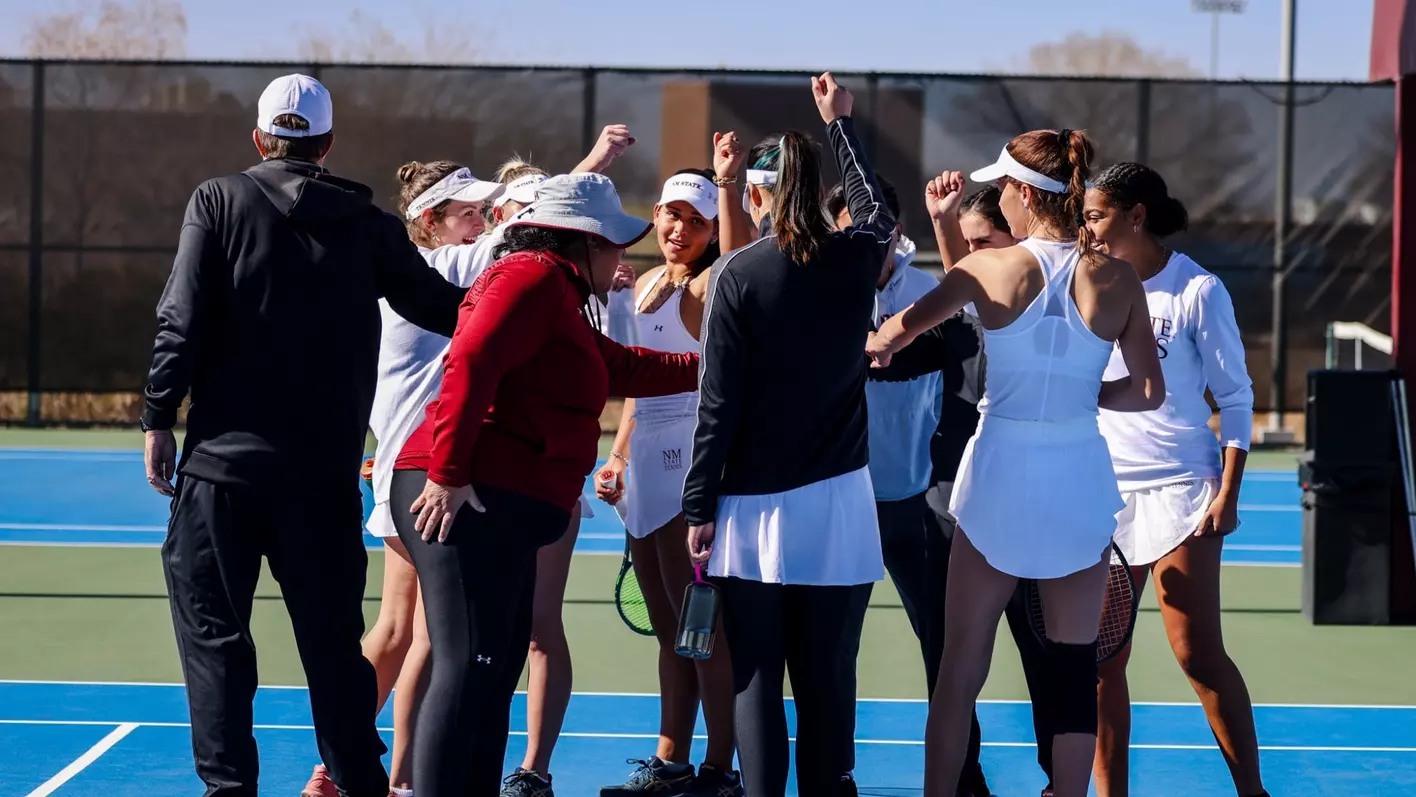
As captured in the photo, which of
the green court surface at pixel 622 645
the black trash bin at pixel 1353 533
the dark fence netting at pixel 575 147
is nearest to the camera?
the green court surface at pixel 622 645

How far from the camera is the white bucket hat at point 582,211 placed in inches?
157

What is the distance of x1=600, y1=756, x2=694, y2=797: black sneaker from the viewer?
195 inches

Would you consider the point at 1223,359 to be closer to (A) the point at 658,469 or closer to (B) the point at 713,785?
(A) the point at 658,469

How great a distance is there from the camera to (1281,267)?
15531mm

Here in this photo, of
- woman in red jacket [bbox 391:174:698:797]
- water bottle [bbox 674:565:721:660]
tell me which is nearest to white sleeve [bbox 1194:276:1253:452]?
water bottle [bbox 674:565:721:660]

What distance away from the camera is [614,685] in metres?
6.55

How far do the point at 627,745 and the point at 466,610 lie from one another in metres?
1.85

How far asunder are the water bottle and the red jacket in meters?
0.37

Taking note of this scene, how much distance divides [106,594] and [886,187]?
5.17 metres

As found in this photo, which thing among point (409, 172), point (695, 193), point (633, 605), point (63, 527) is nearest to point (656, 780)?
point (633, 605)

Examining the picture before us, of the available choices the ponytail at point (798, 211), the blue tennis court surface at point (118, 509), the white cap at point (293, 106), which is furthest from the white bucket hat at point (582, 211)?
the blue tennis court surface at point (118, 509)

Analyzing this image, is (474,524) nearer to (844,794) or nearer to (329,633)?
(329,633)

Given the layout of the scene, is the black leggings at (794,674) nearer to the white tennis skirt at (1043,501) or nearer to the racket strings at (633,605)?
the white tennis skirt at (1043,501)

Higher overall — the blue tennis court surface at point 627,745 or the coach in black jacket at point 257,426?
the coach in black jacket at point 257,426
